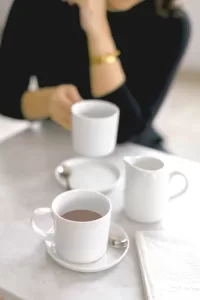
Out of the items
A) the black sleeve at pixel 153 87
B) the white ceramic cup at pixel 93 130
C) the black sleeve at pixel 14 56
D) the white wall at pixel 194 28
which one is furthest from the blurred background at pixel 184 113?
the white ceramic cup at pixel 93 130

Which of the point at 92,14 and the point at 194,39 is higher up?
the point at 92,14

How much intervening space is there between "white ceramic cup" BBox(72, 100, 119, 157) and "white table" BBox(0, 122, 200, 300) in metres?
0.07

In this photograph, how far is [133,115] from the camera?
127 centimetres

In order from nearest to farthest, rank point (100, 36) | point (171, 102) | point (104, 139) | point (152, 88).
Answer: point (104, 139) < point (100, 36) < point (152, 88) < point (171, 102)

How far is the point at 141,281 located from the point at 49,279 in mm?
143

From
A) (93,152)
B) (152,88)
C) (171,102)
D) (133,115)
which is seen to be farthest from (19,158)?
(171,102)

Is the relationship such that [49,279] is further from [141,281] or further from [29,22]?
[29,22]

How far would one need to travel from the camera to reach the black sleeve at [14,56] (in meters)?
1.38

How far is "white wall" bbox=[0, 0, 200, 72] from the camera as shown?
3365mm

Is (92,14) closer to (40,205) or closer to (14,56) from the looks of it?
(14,56)

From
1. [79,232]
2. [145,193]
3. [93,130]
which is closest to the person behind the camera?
[79,232]

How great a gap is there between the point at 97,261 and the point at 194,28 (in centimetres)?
293

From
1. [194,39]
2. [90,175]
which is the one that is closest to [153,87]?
[90,175]

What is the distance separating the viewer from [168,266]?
0.77m
